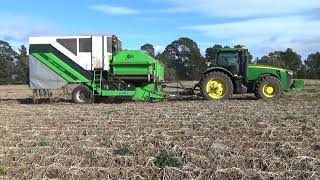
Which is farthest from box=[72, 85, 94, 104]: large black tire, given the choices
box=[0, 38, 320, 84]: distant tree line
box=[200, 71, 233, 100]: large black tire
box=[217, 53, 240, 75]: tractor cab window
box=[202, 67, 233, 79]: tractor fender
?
box=[0, 38, 320, 84]: distant tree line

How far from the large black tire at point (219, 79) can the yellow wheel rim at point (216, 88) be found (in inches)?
1.8

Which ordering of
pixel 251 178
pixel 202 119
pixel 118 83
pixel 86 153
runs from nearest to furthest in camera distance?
pixel 251 178 → pixel 86 153 → pixel 202 119 → pixel 118 83

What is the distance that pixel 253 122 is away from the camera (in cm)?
1147

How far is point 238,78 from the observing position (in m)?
18.9

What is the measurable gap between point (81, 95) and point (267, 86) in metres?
6.64

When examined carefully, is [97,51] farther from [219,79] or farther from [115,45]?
[219,79]

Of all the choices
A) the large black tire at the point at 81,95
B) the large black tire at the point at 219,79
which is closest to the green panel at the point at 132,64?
the large black tire at the point at 81,95

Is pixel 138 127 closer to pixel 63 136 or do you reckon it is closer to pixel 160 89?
pixel 63 136

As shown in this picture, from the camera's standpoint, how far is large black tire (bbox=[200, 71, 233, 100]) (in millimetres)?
18734

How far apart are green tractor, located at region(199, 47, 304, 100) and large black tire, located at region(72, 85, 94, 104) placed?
13.2 ft

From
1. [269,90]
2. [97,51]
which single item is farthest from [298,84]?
[97,51]

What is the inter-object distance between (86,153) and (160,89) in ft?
37.8

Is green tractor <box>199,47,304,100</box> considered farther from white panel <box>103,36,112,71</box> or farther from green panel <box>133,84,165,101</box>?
white panel <box>103,36,112,71</box>

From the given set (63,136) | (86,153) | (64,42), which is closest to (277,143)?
(86,153)
